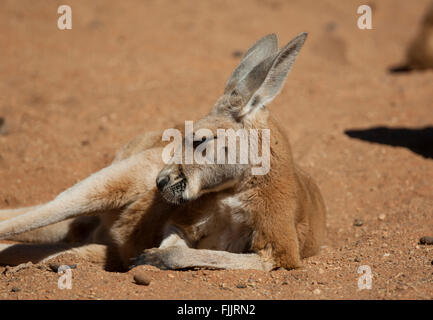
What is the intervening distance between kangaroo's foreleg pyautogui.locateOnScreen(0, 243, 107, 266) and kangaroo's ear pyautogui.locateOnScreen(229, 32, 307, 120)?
58.5 inches

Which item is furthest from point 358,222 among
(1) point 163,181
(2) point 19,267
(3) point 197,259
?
(2) point 19,267

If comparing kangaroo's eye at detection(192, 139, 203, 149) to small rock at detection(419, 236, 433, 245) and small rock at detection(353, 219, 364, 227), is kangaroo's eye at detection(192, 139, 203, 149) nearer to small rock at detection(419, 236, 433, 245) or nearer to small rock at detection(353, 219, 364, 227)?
small rock at detection(419, 236, 433, 245)

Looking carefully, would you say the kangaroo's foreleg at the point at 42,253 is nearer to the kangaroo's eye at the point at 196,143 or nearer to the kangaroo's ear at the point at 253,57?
the kangaroo's eye at the point at 196,143

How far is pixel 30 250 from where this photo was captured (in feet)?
13.5

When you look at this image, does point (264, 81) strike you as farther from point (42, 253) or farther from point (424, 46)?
point (424, 46)

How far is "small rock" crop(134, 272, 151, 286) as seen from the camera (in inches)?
129

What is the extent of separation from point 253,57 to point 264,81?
0.51 m

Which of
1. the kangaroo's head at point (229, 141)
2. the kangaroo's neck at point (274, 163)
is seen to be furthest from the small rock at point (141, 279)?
the kangaroo's neck at point (274, 163)

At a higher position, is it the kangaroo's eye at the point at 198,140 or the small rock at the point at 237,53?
the small rock at the point at 237,53

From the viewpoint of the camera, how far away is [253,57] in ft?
12.6

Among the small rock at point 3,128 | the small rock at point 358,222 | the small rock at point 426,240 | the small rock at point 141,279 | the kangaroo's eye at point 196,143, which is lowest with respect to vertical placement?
the small rock at point 141,279

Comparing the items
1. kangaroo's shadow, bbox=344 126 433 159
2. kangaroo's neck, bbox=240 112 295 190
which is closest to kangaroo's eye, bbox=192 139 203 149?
kangaroo's neck, bbox=240 112 295 190

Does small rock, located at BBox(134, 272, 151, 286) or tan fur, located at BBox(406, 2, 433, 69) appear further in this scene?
tan fur, located at BBox(406, 2, 433, 69)

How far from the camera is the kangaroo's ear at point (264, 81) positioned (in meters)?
3.33
